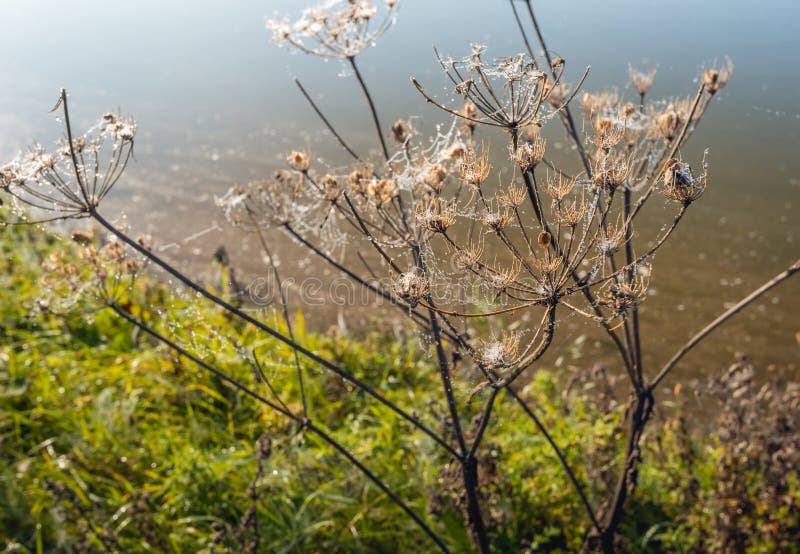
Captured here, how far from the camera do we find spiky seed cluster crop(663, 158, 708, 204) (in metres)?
1.50

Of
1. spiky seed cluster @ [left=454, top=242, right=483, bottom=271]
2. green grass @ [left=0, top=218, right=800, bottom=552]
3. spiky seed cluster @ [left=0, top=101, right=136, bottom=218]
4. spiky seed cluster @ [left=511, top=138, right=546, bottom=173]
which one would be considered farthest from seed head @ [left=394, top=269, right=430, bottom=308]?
green grass @ [left=0, top=218, right=800, bottom=552]

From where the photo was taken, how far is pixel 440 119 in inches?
205

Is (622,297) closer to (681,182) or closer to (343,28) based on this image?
(681,182)

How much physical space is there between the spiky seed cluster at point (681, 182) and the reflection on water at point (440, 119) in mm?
3013

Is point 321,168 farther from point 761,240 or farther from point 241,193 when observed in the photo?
point 241,193

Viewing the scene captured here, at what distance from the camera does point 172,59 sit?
13.3 m

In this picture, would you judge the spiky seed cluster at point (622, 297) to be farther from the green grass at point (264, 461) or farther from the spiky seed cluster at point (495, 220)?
the green grass at point (264, 461)

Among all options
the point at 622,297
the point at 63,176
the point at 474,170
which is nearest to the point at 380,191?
the point at 474,170

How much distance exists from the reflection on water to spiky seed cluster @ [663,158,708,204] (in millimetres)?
3013

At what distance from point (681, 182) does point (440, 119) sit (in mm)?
3845

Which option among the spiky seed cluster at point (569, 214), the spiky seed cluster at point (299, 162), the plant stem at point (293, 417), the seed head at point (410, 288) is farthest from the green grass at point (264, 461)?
the spiky seed cluster at point (569, 214)

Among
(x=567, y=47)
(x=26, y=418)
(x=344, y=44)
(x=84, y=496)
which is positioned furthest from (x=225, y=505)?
(x=567, y=47)

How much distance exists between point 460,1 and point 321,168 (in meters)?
3.63

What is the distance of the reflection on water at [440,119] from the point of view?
19.7 ft
